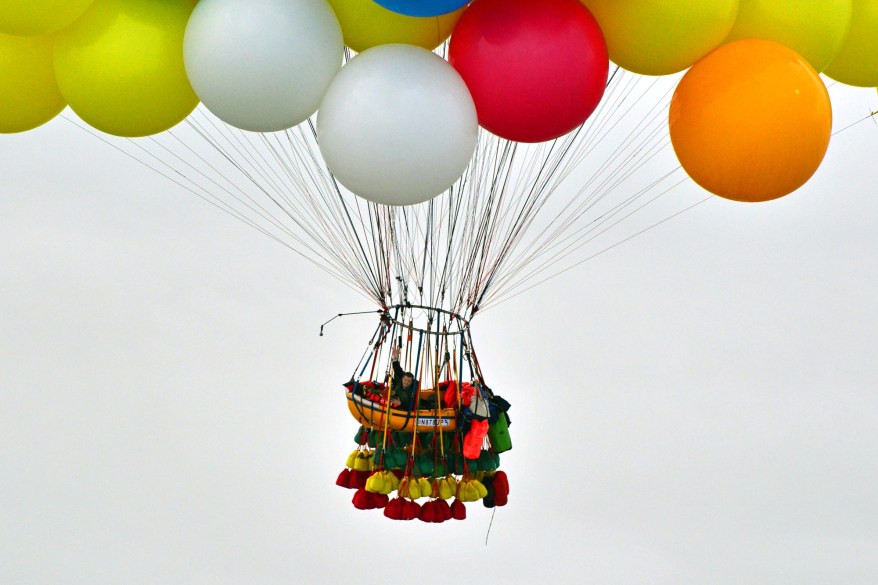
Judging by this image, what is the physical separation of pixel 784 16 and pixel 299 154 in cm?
239

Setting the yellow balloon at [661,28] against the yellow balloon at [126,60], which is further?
the yellow balloon at [661,28]

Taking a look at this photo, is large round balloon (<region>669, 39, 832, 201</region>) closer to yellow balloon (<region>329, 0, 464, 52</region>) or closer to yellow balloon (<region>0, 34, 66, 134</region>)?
yellow balloon (<region>329, 0, 464, 52</region>)

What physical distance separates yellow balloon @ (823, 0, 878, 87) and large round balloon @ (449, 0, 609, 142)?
1.37 meters

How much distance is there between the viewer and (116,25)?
4.31m

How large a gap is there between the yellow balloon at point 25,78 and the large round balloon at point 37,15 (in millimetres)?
313

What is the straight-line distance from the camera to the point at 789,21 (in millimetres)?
4738

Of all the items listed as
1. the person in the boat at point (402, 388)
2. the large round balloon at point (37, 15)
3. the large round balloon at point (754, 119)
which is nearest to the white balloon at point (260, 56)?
the large round balloon at point (37, 15)

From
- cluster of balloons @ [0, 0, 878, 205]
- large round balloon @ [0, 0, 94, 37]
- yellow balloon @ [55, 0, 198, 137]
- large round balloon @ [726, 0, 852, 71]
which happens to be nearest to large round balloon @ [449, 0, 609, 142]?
cluster of balloons @ [0, 0, 878, 205]

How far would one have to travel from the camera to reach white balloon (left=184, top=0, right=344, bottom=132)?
4086 millimetres

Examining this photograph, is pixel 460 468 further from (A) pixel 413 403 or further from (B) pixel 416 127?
(B) pixel 416 127

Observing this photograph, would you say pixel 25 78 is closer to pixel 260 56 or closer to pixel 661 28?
pixel 260 56

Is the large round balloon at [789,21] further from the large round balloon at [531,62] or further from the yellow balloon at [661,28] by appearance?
the large round balloon at [531,62]

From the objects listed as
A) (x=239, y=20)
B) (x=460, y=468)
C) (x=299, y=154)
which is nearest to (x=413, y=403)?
(x=460, y=468)

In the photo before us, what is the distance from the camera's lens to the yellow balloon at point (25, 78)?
4.61 meters
